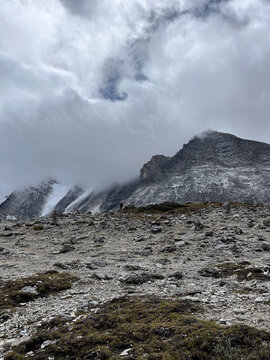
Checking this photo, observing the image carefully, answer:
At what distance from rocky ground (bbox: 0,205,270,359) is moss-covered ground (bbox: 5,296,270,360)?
80 cm

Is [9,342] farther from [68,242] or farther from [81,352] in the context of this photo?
[68,242]

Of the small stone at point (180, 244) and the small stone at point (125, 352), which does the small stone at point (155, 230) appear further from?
the small stone at point (125, 352)

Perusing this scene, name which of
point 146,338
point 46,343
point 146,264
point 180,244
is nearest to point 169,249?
point 180,244

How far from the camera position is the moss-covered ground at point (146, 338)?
7.28 metres

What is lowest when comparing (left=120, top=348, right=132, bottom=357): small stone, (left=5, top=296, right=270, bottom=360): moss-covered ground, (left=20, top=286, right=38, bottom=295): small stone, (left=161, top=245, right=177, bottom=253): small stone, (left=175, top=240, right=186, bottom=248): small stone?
(left=120, top=348, right=132, bottom=357): small stone

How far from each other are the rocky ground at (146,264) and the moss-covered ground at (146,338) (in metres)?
0.80

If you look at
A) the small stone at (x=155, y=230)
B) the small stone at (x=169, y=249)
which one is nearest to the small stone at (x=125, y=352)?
the small stone at (x=169, y=249)

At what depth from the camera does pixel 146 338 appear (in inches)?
335

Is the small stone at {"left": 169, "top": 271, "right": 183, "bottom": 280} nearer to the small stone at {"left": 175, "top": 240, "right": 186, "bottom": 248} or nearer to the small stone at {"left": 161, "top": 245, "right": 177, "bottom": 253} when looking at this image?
the small stone at {"left": 161, "top": 245, "right": 177, "bottom": 253}

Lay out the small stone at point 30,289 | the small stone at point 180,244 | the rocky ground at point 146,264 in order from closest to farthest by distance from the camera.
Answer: the rocky ground at point 146,264
the small stone at point 30,289
the small stone at point 180,244

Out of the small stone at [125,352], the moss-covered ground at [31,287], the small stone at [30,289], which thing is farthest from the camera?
the small stone at [30,289]

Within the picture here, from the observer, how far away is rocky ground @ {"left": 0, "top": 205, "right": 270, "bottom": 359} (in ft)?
36.2

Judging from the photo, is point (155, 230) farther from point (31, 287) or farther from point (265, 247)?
point (31, 287)

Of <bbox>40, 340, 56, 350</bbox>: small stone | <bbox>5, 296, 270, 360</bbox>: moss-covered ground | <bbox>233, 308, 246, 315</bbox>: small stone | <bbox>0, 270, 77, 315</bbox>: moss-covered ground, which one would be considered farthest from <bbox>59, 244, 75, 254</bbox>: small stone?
<bbox>233, 308, 246, 315</bbox>: small stone
